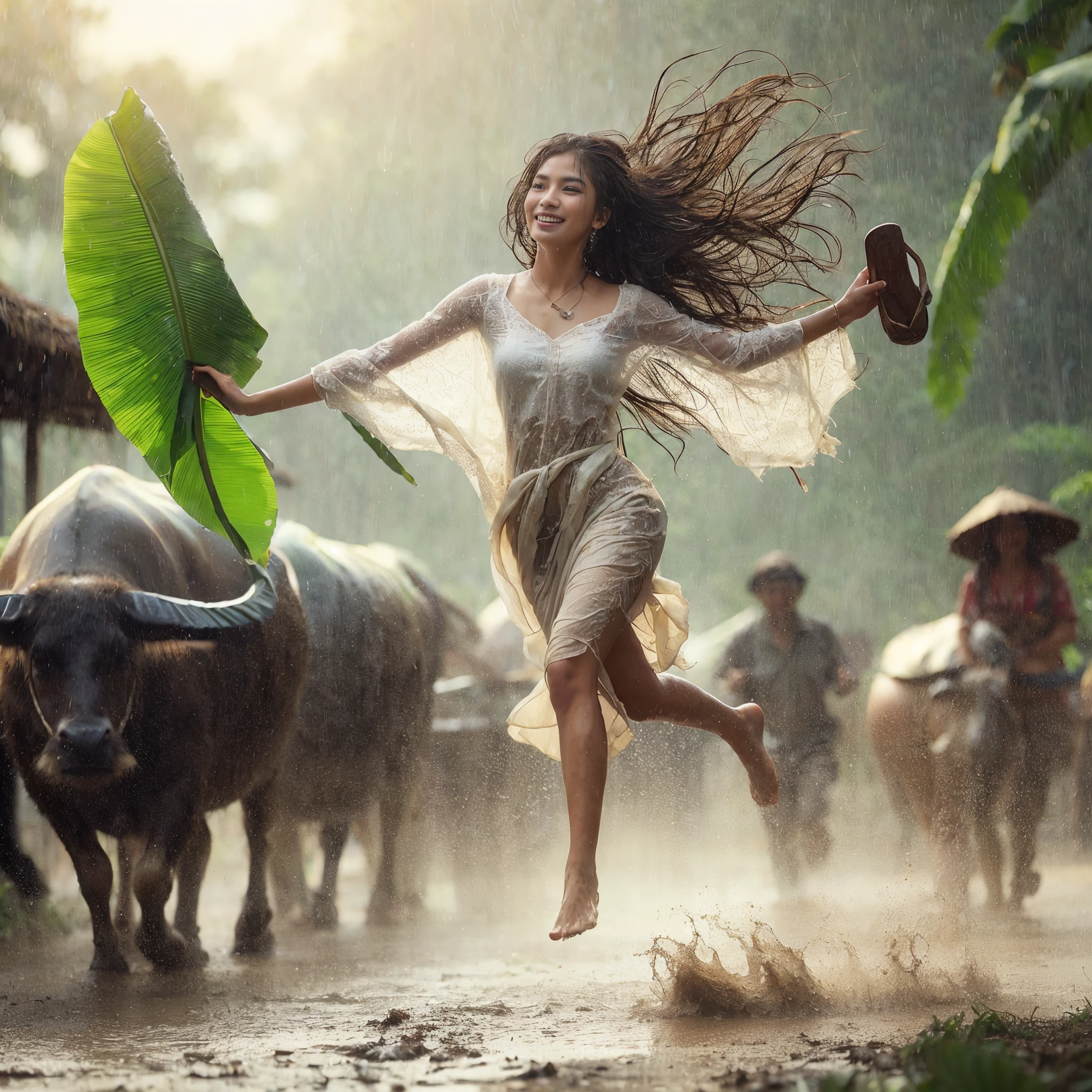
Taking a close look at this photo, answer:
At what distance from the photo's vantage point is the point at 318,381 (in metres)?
4.09

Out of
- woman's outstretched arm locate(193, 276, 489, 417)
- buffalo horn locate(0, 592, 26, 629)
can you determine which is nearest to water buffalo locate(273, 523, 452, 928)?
buffalo horn locate(0, 592, 26, 629)

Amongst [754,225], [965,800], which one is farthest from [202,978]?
[965,800]

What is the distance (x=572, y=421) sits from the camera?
393 cm

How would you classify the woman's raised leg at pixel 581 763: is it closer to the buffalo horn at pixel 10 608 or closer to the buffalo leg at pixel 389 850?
Answer: the buffalo horn at pixel 10 608

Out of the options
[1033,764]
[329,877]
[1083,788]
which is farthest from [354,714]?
[1083,788]

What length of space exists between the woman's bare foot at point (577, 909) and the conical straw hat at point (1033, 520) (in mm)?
4897

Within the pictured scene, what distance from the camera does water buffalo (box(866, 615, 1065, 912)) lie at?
7238 mm

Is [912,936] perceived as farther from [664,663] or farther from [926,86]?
[926,86]

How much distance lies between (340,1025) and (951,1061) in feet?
6.94

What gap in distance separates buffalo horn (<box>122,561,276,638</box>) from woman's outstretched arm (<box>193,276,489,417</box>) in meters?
1.02

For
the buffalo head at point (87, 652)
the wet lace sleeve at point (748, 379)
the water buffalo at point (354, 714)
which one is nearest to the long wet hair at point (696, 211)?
the wet lace sleeve at point (748, 379)

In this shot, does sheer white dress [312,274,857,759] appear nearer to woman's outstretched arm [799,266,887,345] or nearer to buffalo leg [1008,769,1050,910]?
woman's outstretched arm [799,266,887,345]

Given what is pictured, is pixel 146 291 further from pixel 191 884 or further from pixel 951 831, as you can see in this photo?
pixel 951 831

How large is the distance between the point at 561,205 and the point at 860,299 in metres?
0.89
